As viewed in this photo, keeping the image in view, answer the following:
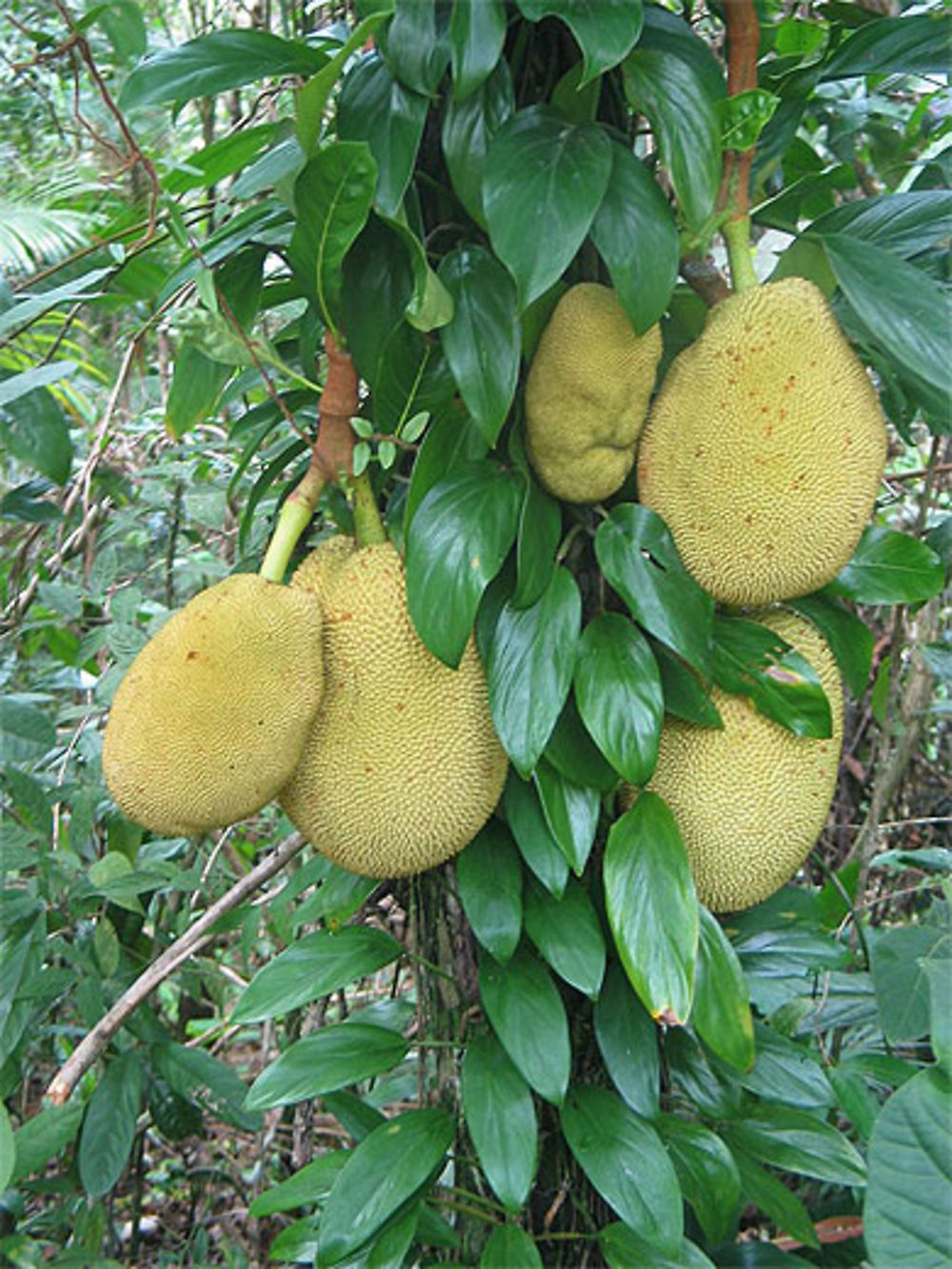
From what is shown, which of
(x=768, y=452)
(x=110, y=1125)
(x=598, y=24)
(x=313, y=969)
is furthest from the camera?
(x=110, y=1125)

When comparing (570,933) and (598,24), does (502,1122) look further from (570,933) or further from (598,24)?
(598,24)

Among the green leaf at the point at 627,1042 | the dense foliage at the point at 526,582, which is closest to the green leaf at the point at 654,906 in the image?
the dense foliage at the point at 526,582

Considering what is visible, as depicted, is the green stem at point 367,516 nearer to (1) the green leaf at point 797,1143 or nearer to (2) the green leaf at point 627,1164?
(2) the green leaf at point 627,1164

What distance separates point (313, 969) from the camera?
80cm

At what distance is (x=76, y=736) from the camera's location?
1127mm

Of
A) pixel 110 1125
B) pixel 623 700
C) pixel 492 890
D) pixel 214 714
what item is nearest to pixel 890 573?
pixel 623 700

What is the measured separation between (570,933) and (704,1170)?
0.64 feet

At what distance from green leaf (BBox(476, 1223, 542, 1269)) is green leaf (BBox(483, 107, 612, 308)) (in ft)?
1.85

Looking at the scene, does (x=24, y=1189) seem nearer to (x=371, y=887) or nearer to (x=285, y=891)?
(x=285, y=891)

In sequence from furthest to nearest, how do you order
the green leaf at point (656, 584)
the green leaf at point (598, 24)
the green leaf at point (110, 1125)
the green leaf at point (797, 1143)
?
the green leaf at point (110, 1125) < the green leaf at point (797, 1143) < the green leaf at point (656, 584) < the green leaf at point (598, 24)

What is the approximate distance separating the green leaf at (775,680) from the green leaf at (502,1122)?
0.92ft

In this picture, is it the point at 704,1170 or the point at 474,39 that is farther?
the point at 704,1170

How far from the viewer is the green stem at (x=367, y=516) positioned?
2.47 feet

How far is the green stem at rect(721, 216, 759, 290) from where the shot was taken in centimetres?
75
